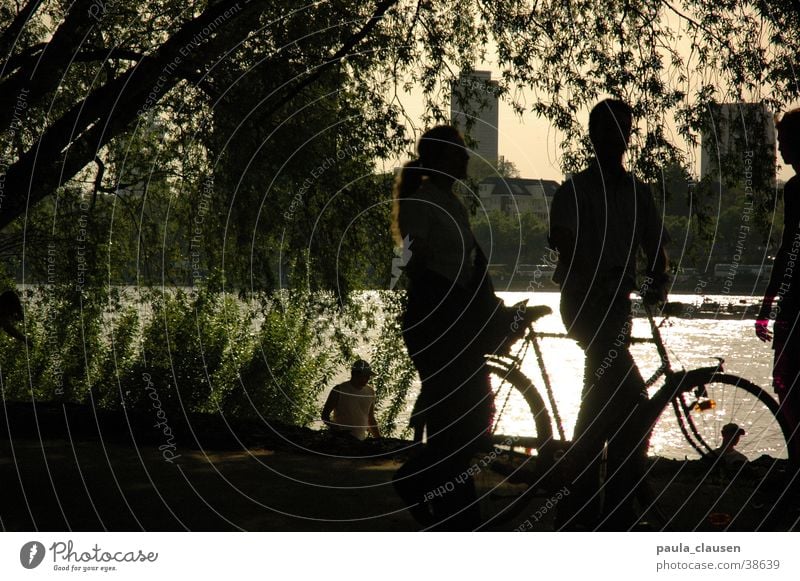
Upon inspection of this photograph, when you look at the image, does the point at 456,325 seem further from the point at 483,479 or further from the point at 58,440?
the point at 58,440

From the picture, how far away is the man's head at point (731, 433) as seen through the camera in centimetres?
471

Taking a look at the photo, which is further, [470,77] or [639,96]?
[470,77]

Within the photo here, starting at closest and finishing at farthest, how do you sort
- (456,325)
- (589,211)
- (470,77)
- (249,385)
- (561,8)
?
(456,325), (589,211), (561,8), (470,77), (249,385)

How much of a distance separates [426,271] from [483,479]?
52.6 inches

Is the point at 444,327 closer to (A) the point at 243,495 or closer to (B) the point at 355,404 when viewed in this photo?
(A) the point at 243,495

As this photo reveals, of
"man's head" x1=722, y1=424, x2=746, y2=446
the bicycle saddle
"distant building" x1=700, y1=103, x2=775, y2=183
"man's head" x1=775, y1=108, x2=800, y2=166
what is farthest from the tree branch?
"distant building" x1=700, y1=103, x2=775, y2=183

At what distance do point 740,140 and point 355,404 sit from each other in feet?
15.4

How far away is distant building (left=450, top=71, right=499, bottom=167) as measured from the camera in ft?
34.4

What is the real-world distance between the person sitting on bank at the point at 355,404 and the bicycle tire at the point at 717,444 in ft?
13.3

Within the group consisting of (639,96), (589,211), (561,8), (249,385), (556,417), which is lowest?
(249,385)

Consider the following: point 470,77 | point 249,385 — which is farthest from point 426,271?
point 249,385

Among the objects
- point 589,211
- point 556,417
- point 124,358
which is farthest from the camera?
point 124,358

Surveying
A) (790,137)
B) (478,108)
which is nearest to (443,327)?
(790,137)

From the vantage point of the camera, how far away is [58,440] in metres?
7.82
